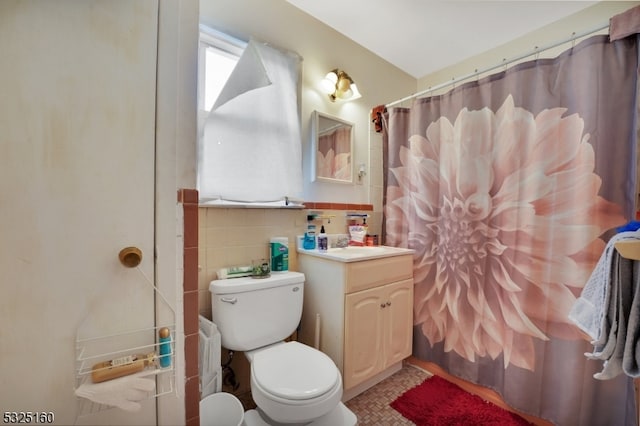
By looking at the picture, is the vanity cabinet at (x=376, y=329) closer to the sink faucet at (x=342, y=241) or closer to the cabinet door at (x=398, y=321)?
the cabinet door at (x=398, y=321)

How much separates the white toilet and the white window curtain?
487 mm

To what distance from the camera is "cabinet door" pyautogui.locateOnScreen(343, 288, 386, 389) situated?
1412mm

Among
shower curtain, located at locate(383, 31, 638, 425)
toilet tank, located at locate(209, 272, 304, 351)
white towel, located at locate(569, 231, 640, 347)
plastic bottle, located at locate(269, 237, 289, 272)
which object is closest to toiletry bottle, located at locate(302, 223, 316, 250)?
plastic bottle, located at locate(269, 237, 289, 272)

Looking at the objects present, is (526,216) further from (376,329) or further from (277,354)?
(277,354)

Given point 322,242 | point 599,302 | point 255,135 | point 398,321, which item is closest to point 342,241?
point 322,242

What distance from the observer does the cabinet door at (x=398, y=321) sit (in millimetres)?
1611

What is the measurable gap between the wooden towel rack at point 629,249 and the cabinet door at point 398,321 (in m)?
1.07

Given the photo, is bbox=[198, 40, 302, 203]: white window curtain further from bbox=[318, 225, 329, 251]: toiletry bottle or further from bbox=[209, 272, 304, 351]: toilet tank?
bbox=[209, 272, 304, 351]: toilet tank

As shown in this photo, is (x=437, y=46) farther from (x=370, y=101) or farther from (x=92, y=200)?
(x=92, y=200)

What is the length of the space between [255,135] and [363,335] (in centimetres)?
129

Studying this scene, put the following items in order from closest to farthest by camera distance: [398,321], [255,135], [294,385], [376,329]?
1. [294,385]
2. [255,135]
3. [376,329]
4. [398,321]

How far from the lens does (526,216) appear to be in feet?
4.41

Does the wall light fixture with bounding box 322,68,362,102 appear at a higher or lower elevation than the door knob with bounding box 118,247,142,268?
higher

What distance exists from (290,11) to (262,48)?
0.42m
